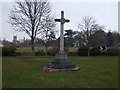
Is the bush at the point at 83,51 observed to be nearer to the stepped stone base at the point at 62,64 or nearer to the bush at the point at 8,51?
the bush at the point at 8,51

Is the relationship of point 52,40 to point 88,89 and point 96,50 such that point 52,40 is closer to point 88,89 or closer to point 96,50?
point 96,50

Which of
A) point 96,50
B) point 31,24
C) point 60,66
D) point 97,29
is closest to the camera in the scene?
point 60,66

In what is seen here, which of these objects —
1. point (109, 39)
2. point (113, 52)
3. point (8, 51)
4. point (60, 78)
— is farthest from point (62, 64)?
point (109, 39)

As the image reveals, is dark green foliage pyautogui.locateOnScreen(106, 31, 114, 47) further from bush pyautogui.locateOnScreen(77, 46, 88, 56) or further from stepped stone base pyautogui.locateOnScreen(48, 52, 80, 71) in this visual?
stepped stone base pyautogui.locateOnScreen(48, 52, 80, 71)

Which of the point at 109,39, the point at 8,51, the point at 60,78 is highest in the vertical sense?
the point at 109,39

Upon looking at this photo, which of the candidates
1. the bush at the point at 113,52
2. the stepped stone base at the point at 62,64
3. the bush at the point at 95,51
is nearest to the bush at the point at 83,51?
the bush at the point at 95,51

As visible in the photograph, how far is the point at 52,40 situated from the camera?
45.1 m

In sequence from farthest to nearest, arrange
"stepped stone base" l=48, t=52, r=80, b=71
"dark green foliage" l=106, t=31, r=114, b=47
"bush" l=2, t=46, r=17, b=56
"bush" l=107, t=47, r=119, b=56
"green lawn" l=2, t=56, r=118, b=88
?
1. "dark green foliage" l=106, t=31, r=114, b=47
2. "bush" l=107, t=47, r=119, b=56
3. "bush" l=2, t=46, r=17, b=56
4. "stepped stone base" l=48, t=52, r=80, b=71
5. "green lawn" l=2, t=56, r=118, b=88

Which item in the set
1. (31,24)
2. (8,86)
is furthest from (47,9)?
(8,86)

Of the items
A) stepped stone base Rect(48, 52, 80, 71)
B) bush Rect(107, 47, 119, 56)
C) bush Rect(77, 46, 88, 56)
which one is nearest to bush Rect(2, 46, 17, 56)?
bush Rect(77, 46, 88, 56)

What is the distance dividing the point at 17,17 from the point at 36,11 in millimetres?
3510

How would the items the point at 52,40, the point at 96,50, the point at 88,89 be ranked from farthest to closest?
the point at 52,40, the point at 96,50, the point at 88,89

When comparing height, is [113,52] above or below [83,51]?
below

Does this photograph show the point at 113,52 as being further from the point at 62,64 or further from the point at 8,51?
the point at 62,64
